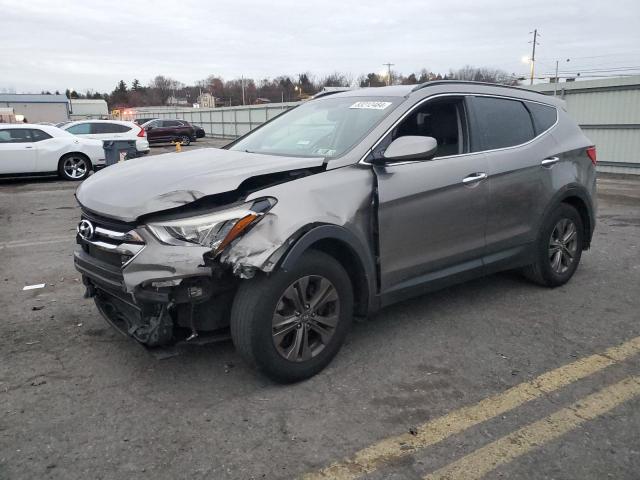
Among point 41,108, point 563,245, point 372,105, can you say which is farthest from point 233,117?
point 41,108

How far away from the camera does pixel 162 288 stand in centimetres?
294

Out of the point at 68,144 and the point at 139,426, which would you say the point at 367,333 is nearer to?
the point at 139,426

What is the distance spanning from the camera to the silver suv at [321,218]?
3.03 m

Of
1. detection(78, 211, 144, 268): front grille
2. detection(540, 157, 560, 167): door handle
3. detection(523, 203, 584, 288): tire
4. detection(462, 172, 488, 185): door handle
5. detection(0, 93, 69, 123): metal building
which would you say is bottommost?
detection(523, 203, 584, 288): tire

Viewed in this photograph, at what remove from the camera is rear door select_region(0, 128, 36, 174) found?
44.0ft

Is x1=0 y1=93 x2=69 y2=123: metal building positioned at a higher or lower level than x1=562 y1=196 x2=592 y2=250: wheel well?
higher

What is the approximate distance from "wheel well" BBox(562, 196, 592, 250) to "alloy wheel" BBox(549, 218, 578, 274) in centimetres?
18

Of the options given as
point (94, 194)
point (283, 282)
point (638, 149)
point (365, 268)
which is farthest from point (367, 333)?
point (638, 149)

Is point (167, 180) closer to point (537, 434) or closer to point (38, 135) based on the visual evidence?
point (537, 434)

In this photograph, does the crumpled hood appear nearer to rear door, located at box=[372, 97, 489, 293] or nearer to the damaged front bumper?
the damaged front bumper

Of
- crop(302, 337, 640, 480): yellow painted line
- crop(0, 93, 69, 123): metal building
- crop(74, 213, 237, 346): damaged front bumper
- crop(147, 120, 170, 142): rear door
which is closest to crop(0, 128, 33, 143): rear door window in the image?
crop(74, 213, 237, 346): damaged front bumper

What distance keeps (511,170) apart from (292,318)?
2345 mm

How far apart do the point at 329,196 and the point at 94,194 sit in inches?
58.4

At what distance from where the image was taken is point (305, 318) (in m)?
3.29
